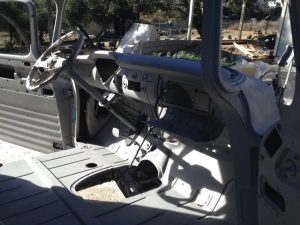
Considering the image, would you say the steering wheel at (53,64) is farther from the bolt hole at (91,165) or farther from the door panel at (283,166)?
the door panel at (283,166)

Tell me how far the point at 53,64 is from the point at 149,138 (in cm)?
102

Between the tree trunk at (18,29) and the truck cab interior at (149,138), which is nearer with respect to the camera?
the truck cab interior at (149,138)

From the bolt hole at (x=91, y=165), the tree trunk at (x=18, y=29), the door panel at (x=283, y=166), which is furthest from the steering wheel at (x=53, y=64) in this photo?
the door panel at (x=283, y=166)

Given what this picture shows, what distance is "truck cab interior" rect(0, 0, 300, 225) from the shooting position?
1662mm

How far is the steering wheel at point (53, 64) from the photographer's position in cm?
314

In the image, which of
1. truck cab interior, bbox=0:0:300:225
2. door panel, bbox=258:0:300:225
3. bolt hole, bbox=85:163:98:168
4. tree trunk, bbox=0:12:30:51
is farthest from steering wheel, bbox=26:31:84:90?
door panel, bbox=258:0:300:225

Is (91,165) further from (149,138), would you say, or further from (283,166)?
(283,166)

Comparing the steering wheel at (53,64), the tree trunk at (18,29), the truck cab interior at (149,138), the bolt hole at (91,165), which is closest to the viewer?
the truck cab interior at (149,138)

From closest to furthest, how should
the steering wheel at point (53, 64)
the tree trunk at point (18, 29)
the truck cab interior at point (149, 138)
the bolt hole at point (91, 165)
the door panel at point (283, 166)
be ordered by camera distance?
1. the door panel at point (283, 166)
2. the truck cab interior at point (149, 138)
3. the steering wheel at point (53, 64)
4. the bolt hole at point (91, 165)
5. the tree trunk at point (18, 29)

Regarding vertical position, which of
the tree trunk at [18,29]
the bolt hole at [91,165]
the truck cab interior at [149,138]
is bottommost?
the bolt hole at [91,165]

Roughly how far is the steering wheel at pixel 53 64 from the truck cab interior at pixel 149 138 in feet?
0.04

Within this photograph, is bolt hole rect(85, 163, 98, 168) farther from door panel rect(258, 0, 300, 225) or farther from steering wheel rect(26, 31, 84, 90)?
door panel rect(258, 0, 300, 225)

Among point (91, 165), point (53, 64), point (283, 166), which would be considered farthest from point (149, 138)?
point (283, 166)

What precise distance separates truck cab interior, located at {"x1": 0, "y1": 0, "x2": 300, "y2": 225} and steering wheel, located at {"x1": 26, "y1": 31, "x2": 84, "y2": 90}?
0.04 ft
